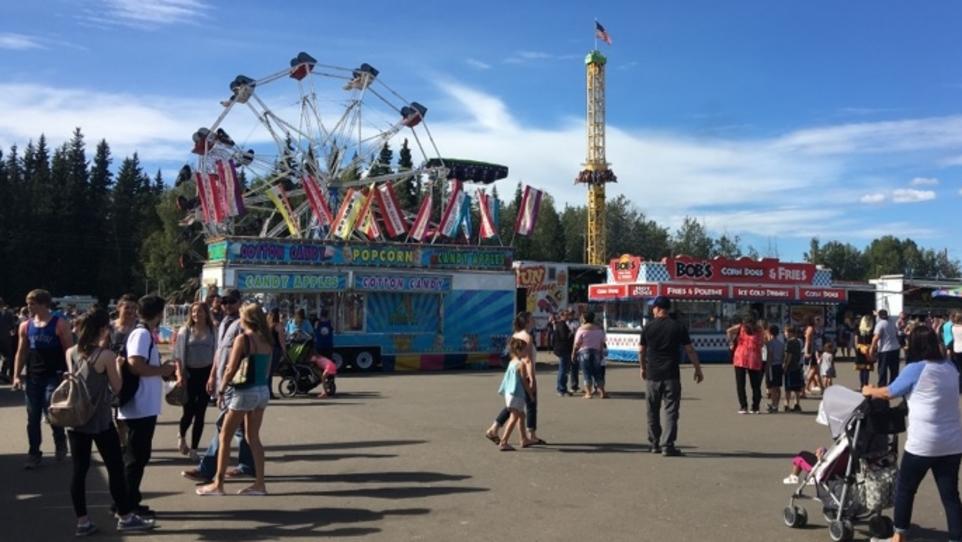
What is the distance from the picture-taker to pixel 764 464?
A: 944 centimetres

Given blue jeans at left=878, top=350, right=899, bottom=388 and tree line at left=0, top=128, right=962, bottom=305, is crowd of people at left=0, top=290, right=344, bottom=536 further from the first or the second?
tree line at left=0, top=128, right=962, bottom=305

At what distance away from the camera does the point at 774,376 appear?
→ 1501cm

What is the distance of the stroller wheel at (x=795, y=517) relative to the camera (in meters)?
6.57

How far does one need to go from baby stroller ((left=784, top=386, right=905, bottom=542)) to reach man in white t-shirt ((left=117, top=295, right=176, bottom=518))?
17.7 ft

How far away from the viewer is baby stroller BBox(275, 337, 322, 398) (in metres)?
16.7

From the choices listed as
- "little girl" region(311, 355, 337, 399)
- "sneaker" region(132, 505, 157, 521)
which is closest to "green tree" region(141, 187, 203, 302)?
"little girl" region(311, 355, 337, 399)

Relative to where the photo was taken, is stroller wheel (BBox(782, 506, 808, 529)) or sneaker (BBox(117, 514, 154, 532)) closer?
sneaker (BBox(117, 514, 154, 532))

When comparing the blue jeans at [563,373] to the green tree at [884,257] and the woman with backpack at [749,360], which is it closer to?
the woman with backpack at [749,360]

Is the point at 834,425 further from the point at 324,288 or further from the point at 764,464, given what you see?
the point at 324,288

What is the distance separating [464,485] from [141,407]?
124 inches

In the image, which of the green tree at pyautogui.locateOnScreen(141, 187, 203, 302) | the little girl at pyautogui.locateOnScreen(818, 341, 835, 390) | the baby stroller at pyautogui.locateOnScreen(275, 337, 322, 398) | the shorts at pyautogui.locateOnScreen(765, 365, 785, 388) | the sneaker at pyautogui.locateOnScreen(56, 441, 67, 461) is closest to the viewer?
the sneaker at pyautogui.locateOnScreen(56, 441, 67, 461)

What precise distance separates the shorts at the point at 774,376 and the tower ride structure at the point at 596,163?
5713 centimetres

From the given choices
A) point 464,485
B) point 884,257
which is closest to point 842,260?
point 884,257

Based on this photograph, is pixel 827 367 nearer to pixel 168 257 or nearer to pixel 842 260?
pixel 168 257
